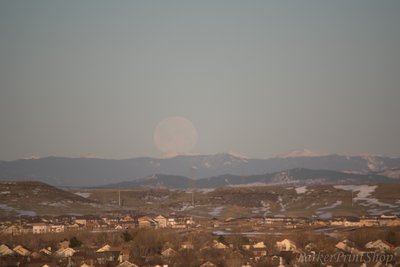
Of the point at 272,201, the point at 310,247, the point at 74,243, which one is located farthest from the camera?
the point at 272,201

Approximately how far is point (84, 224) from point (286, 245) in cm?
3996

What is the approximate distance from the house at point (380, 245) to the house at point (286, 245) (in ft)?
21.5

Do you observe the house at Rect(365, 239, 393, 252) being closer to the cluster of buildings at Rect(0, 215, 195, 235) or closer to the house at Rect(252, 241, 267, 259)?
the house at Rect(252, 241, 267, 259)

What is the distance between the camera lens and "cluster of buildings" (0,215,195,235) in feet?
310

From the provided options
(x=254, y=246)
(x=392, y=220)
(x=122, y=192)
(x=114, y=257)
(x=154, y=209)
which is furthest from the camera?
(x=122, y=192)

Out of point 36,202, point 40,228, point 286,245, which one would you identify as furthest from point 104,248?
point 36,202

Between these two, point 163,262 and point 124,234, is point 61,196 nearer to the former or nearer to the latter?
point 124,234

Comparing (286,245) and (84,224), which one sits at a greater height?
(84,224)

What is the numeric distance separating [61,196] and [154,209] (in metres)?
18.3

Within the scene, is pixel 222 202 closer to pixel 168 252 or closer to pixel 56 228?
pixel 56 228

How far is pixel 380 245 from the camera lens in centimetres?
6969

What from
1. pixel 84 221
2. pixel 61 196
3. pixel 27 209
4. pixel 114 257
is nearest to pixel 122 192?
pixel 61 196

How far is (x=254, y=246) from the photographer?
2817 inches

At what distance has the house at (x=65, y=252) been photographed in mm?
64438
